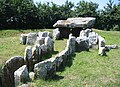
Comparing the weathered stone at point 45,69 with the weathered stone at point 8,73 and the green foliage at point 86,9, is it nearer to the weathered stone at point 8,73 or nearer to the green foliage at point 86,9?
the weathered stone at point 8,73

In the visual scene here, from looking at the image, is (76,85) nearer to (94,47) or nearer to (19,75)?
(19,75)

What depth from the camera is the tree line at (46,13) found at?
134 ft

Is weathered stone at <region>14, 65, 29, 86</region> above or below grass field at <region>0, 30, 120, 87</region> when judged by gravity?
above

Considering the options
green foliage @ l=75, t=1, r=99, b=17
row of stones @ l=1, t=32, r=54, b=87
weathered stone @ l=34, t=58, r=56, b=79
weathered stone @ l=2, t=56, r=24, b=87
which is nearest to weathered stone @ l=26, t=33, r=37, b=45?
row of stones @ l=1, t=32, r=54, b=87

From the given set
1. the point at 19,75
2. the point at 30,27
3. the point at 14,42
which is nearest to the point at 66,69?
the point at 19,75

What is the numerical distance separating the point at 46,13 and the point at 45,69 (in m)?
32.2

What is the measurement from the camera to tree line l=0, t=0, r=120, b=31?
4094 centimetres

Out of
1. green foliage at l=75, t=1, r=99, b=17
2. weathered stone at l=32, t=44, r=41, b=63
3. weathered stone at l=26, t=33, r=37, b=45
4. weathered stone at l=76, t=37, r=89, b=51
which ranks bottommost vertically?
green foliage at l=75, t=1, r=99, b=17

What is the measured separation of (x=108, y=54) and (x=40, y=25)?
23.3 metres

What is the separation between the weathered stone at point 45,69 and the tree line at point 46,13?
996 inches

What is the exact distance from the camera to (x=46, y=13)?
46.2 metres

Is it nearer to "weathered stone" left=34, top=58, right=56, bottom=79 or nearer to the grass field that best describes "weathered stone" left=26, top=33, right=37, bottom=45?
the grass field

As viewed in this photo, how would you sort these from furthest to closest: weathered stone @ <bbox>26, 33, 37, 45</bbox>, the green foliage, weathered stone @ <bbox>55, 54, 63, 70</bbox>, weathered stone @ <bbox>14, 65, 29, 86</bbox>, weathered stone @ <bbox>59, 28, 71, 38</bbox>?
the green foliage < weathered stone @ <bbox>59, 28, 71, 38</bbox> < weathered stone @ <bbox>26, 33, 37, 45</bbox> < weathered stone @ <bbox>55, 54, 63, 70</bbox> < weathered stone @ <bbox>14, 65, 29, 86</bbox>

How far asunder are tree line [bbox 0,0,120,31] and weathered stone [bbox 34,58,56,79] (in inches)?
996
